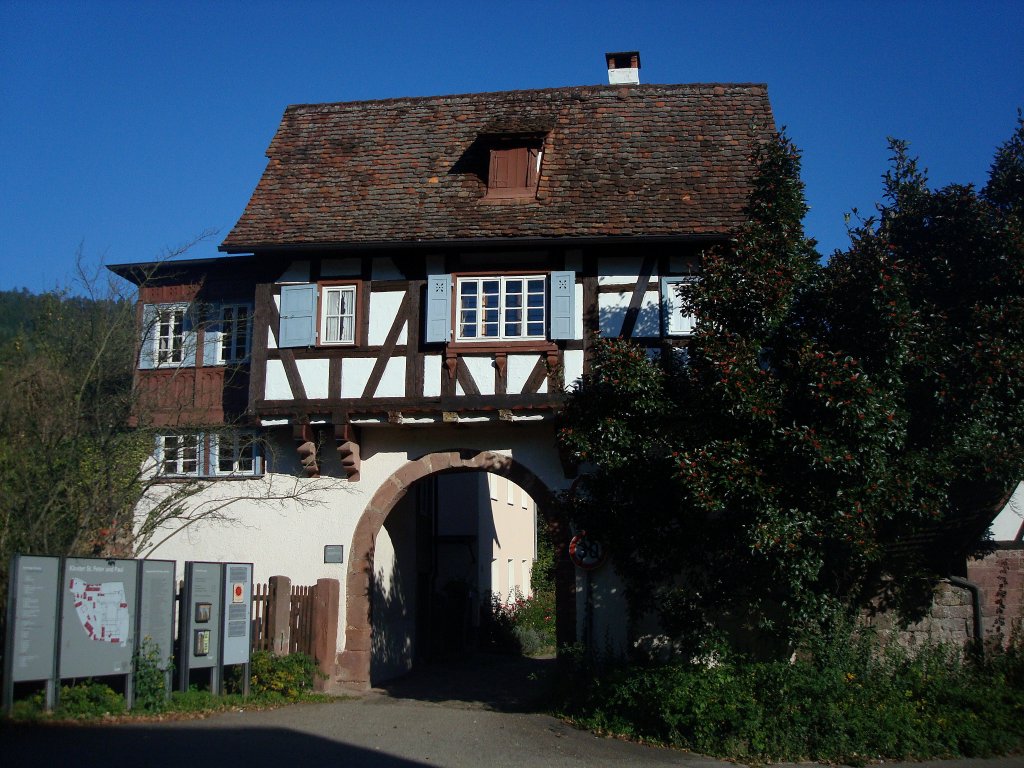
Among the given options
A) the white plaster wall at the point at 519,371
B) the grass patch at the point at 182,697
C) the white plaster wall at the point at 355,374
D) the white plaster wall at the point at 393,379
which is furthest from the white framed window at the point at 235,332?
the grass patch at the point at 182,697

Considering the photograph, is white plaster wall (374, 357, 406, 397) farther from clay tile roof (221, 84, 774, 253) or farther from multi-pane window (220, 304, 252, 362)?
multi-pane window (220, 304, 252, 362)

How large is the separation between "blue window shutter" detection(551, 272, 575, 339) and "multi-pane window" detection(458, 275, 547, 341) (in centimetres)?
26

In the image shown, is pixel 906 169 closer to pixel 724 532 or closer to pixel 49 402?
pixel 724 532

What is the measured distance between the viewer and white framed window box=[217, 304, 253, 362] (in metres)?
18.1

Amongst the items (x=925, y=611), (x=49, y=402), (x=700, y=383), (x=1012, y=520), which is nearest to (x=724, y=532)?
(x=700, y=383)

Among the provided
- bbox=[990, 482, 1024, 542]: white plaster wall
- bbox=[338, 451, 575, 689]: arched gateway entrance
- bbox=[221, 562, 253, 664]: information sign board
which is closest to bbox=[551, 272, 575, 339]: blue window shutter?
bbox=[338, 451, 575, 689]: arched gateway entrance

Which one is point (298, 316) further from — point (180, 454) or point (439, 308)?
point (180, 454)

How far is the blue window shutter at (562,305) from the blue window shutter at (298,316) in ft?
12.2

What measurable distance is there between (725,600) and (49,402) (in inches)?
367

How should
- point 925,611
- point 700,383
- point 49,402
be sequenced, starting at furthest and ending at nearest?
1. point 49,402
2. point 925,611
3. point 700,383

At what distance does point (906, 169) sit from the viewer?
15172mm

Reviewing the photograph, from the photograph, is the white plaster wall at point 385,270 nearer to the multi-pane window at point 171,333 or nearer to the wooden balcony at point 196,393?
the wooden balcony at point 196,393

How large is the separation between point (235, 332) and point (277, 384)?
1.96 metres

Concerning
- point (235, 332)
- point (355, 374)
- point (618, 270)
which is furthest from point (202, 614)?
point (618, 270)
